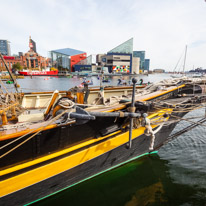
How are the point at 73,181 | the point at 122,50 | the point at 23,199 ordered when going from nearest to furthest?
the point at 23,199 < the point at 73,181 < the point at 122,50

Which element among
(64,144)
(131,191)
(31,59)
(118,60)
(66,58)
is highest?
(66,58)

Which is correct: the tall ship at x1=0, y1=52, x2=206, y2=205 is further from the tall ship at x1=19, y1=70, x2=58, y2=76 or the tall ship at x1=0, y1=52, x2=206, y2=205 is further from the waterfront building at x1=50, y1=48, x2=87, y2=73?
the waterfront building at x1=50, y1=48, x2=87, y2=73

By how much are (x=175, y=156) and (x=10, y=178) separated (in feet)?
20.0

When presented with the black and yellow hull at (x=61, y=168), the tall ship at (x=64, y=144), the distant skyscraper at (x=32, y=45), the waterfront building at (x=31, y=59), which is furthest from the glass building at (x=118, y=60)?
the black and yellow hull at (x=61, y=168)

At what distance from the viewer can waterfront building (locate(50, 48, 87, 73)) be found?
94.5m

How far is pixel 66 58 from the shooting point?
97000 mm

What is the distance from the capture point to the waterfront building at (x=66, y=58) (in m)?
94.5

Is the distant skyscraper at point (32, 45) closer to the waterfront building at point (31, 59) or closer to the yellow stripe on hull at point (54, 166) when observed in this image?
the waterfront building at point (31, 59)

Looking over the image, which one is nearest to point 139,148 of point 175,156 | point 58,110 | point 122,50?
point 175,156

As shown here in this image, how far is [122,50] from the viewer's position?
331 ft

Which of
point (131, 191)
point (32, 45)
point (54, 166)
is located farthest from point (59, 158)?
point (32, 45)

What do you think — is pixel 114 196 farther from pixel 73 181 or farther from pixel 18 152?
pixel 18 152

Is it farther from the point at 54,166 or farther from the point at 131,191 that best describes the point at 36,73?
the point at 131,191

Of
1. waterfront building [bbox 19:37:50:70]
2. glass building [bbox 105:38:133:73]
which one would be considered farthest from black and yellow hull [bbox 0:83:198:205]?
waterfront building [bbox 19:37:50:70]
